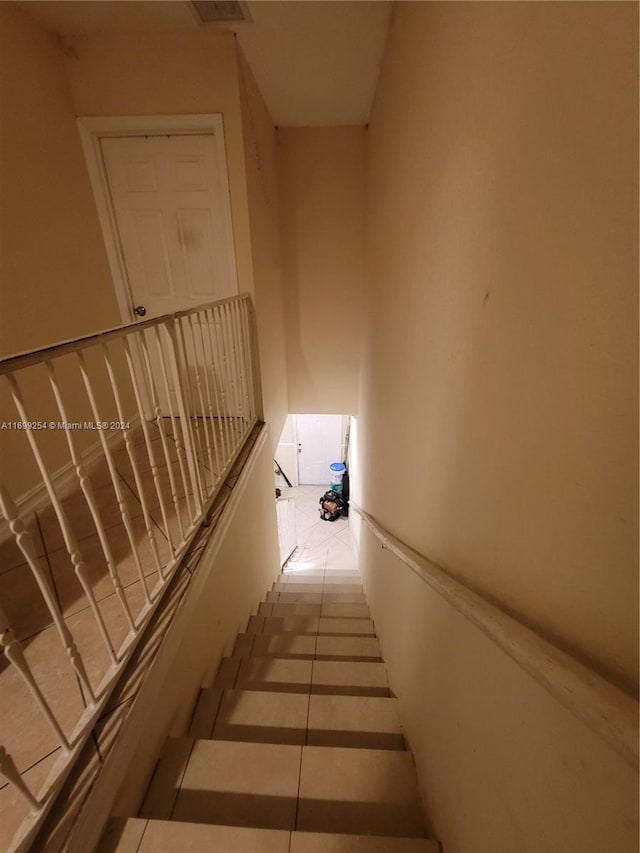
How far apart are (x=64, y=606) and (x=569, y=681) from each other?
161cm

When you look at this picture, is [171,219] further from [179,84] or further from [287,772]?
[287,772]

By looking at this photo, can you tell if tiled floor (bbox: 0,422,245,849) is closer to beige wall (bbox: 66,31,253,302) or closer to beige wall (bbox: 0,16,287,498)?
beige wall (bbox: 0,16,287,498)

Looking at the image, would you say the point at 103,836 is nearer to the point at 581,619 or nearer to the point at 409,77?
the point at 581,619

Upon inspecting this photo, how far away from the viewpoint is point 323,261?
377cm

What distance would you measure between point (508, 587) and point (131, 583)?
4.75ft

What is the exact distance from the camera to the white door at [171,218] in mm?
2381

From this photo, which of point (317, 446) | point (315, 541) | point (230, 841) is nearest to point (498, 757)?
point (230, 841)

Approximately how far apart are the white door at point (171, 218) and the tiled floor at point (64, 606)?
1.57 metres

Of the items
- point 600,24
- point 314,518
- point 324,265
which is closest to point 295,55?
point 324,265

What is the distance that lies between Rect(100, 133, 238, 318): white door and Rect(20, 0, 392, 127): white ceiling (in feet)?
1.71

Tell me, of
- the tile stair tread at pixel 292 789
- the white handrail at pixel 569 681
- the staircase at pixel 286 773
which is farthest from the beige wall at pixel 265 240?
the white handrail at pixel 569 681

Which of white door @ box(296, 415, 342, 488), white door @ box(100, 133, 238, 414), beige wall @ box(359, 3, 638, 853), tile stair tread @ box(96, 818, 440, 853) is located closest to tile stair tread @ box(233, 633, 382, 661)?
beige wall @ box(359, 3, 638, 853)

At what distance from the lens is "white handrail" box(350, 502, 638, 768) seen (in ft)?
1.30

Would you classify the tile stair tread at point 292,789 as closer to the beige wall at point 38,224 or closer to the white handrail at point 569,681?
the white handrail at point 569,681
